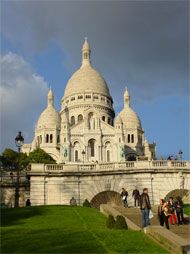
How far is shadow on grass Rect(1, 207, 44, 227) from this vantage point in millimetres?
20375

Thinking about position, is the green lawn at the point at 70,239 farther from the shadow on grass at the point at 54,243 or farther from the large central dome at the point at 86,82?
the large central dome at the point at 86,82

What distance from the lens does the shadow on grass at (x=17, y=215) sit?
20.4 m

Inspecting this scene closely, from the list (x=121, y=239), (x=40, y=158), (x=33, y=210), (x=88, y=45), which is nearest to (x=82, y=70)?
(x=88, y=45)

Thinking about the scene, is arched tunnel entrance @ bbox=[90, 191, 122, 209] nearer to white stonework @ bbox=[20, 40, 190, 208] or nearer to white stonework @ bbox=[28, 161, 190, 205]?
white stonework @ bbox=[20, 40, 190, 208]

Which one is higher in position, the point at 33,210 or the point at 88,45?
the point at 88,45

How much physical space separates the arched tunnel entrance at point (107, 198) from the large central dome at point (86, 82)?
7872 cm

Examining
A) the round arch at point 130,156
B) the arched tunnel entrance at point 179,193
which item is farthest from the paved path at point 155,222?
the round arch at point 130,156

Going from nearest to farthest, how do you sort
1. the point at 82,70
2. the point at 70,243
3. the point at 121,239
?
the point at 70,243 < the point at 121,239 < the point at 82,70

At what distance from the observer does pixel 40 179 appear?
118 ft

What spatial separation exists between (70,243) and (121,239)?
1983 millimetres

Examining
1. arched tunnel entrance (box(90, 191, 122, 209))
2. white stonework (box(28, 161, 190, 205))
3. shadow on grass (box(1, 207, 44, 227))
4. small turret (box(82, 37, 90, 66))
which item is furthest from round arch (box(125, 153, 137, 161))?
shadow on grass (box(1, 207, 44, 227))

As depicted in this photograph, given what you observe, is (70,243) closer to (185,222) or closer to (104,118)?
(185,222)

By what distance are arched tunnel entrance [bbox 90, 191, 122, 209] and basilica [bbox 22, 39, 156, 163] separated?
178ft

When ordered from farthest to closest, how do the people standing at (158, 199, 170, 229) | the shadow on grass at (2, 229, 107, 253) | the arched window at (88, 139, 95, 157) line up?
the arched window at (88, 139, 95, 157) → the people standing at (158, 199, 170, 229) → the shadow on grass at (2, 229, 107, 253)
